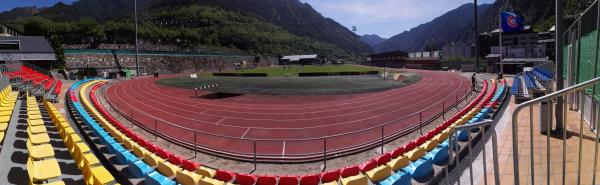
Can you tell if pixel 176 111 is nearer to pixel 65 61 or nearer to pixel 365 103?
pixel 365 103

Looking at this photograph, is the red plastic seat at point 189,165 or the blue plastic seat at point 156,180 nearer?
the blue plastic seat at point 156,180

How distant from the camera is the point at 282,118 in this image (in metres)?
20.3

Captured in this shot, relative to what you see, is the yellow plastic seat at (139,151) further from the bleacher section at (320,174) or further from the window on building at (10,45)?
the window on building at (10,45)

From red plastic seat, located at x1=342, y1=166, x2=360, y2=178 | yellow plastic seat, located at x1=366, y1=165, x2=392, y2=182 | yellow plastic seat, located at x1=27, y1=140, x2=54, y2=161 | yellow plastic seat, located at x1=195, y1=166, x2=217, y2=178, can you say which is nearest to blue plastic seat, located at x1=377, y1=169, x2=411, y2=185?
yellow plastic seat, located at x1=366, y1=165, x2=392, y2=182

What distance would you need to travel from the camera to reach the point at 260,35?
169 metres

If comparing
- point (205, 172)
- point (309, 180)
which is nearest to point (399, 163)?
point (309, 180)

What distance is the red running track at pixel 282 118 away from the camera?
560 inches

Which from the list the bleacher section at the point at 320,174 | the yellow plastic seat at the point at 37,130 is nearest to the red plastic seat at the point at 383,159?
the bleacher section at the point at 320,174

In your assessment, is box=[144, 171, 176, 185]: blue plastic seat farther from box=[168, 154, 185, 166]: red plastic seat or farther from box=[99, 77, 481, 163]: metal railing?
box=[99, 77, 481, 163]: metal railing

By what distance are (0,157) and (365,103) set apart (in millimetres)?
20806

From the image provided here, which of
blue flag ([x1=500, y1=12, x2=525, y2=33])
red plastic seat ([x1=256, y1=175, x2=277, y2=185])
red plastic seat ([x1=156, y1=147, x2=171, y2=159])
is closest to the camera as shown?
red plastic seat ([x1=256, y1=175, x2=277, y2=185])

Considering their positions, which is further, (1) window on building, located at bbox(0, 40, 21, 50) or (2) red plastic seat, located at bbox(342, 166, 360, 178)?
(1) window on building, located at bbox(0, 40, 21, 50)

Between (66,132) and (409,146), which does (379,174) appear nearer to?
(409,146)

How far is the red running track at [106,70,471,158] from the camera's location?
46.7ft
